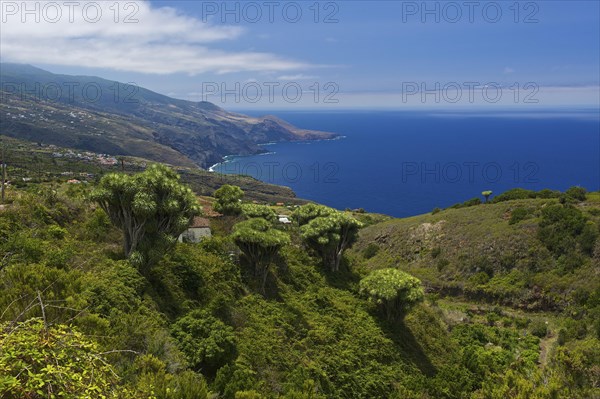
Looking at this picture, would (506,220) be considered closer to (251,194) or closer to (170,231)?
(170,231)

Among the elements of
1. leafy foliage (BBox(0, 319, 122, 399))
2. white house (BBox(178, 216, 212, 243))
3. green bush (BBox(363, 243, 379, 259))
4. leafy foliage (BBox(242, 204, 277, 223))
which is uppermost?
leafy foliage (BBox(0, 319, 122, 399))

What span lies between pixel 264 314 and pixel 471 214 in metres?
43.5

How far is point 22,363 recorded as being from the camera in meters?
5.25

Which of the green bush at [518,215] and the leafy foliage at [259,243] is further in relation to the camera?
the green bush at [518,215]

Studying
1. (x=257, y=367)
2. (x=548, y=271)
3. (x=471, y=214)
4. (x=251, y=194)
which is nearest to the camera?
(x=257, y=367)

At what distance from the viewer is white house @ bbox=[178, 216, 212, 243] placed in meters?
27.7

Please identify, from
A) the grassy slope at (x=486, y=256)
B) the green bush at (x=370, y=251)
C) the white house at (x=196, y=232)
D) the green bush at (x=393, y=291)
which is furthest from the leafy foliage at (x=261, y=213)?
the green bush at (x=370, y=251)

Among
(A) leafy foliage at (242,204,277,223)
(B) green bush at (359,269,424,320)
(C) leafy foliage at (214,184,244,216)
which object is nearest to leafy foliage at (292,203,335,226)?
(A) leafy foliage at (242,204,277,223)

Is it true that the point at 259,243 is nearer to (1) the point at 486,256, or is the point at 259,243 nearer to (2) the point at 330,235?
(2) the point at 330,235

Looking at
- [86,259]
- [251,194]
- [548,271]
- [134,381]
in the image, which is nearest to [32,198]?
[86,259]

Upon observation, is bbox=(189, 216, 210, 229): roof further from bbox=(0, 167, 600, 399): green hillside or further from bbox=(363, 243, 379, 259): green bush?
bbox=(363, 243, 379, 259): green bush

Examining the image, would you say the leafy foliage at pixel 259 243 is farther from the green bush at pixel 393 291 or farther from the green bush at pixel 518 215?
the green bush at pixel 518 215

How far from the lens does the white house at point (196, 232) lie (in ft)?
90.9

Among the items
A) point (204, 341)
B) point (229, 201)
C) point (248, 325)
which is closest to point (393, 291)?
point (248, 325)
